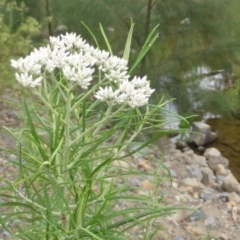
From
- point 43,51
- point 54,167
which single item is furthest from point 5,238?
point 43,51

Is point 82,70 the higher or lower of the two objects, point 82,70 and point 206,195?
the higher

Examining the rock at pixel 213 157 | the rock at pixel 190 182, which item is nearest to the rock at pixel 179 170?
the rock at pixel 190 182

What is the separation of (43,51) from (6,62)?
250 centimetres

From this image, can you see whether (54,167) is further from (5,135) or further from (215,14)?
(215,14)

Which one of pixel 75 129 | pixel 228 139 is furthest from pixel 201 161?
pixel 75 129

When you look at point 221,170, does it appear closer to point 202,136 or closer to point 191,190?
point 202,136

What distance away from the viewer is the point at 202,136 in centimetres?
576

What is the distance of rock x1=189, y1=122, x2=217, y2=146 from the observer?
18.9 feet

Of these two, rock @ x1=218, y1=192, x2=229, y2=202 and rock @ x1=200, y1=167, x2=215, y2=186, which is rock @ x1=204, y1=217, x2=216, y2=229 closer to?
rock @ x1=218, y1=192, x2=229, y2=202

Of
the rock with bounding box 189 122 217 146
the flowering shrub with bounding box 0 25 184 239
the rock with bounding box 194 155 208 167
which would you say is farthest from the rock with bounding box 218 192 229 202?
the flowering shrub with bounding box 0 25 184 239

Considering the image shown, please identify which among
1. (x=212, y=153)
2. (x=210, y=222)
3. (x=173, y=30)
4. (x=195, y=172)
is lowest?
(x=210, y=222)

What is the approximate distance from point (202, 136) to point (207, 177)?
4.26 feet

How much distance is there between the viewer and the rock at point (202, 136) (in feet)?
18.9

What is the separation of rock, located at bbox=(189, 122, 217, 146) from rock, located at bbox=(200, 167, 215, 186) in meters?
1.09
